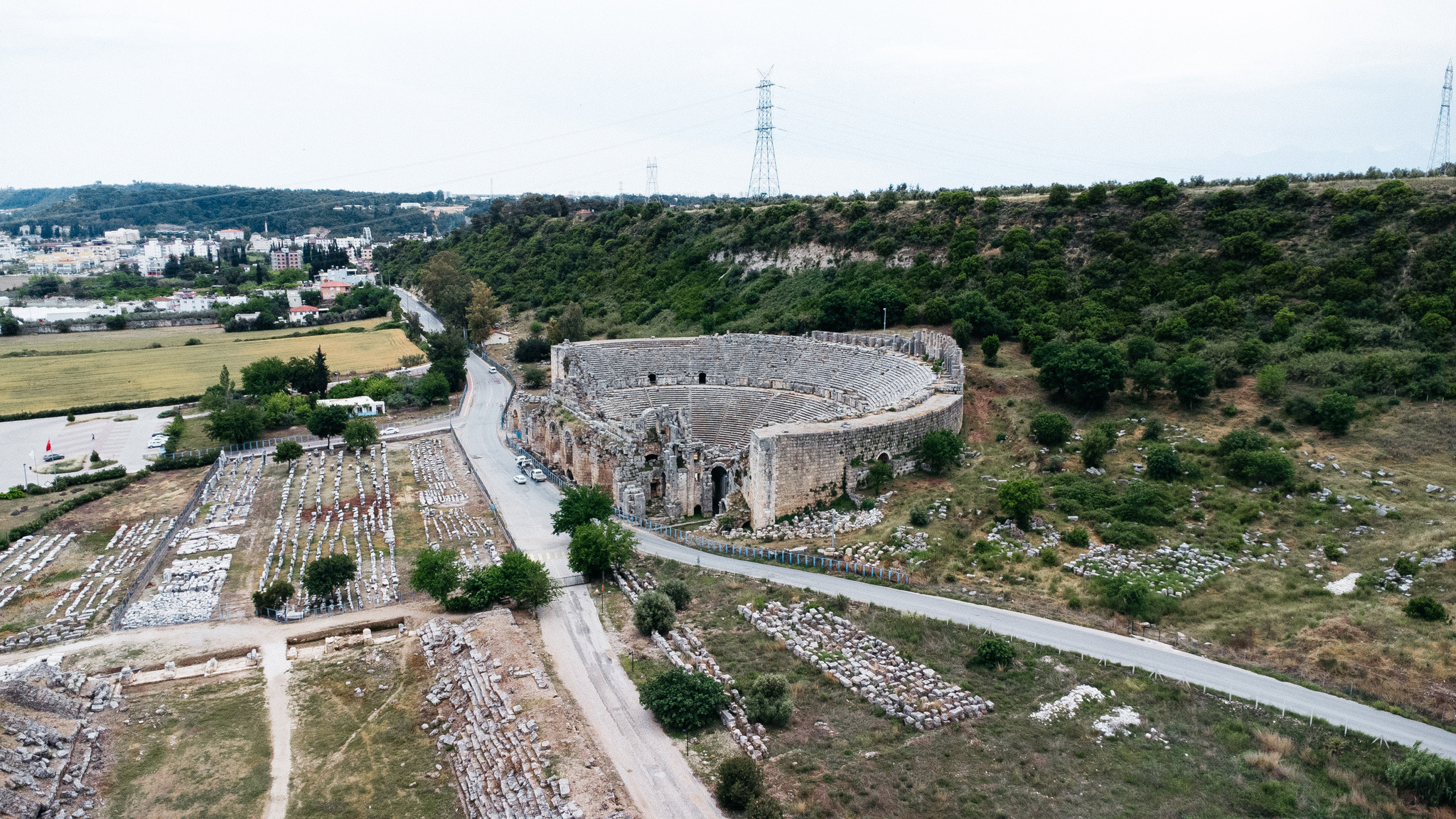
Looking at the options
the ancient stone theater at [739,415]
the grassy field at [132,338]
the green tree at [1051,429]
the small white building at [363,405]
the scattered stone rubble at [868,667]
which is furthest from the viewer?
the grassy field at [132,338]

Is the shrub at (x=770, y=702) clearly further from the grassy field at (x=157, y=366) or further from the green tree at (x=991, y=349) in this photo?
the grassy field at (x=157, y=366)

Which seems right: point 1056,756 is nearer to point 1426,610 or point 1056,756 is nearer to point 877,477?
point 1426,610

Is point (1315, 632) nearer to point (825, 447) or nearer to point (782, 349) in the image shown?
point (825, 447)

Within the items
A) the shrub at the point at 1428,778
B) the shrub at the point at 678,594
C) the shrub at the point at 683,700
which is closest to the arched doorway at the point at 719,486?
the shrub at the point at 678,594

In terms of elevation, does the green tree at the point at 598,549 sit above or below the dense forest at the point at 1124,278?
below

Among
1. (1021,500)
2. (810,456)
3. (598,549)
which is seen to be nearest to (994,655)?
(1021,500)

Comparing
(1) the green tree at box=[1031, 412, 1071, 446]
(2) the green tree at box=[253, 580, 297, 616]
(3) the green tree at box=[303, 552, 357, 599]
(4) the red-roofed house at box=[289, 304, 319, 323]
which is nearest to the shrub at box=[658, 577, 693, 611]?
(3) the green tree at box=[303, 552, 357, 599]
